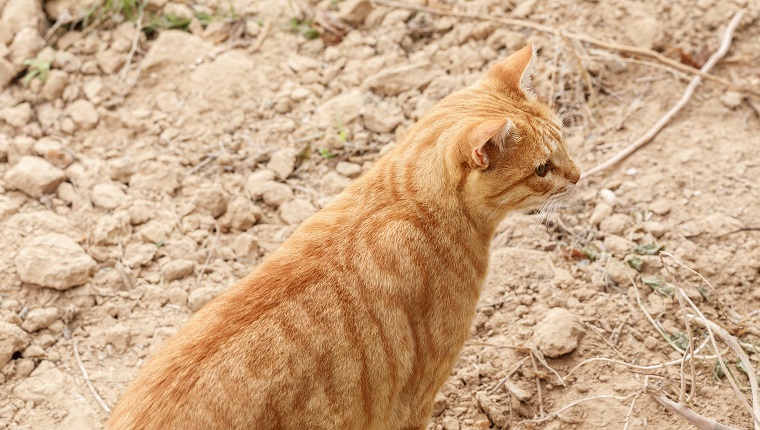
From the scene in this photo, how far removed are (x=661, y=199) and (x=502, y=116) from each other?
182cm

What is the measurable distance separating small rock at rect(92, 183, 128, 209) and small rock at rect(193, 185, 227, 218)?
44cm

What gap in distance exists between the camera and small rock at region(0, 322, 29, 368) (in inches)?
154

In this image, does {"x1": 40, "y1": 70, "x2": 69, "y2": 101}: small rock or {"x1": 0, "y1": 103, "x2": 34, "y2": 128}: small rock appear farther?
{"x1": 40, "y1": 70, "x2": 69, "y2": 101}: small rock

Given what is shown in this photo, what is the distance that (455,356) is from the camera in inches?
133

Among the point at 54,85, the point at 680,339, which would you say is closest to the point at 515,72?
the point at 680,339

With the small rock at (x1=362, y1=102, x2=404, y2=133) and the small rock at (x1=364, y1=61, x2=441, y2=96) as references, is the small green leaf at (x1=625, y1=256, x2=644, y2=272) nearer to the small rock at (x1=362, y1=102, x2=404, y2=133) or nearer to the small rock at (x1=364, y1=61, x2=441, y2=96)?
the small rock at (x1=362, y1=102, x2=404, y2=133)

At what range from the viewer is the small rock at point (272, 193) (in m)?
4.86

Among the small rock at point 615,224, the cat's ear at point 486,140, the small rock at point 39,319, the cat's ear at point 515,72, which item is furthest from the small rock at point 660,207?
the small rock at point 39,319

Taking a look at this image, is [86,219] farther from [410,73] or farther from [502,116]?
[502,116]

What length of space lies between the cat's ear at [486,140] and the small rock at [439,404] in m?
1.35

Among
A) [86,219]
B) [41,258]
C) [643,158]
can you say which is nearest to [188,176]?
[86,219]

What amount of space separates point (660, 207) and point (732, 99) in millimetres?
1054

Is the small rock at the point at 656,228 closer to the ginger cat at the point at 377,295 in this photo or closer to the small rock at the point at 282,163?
the ginger cat at the point at 377,295

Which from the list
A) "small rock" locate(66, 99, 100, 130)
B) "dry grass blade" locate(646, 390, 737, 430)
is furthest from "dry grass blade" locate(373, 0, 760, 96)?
"dry grass blade" locate(646, 390, 737, 430)
